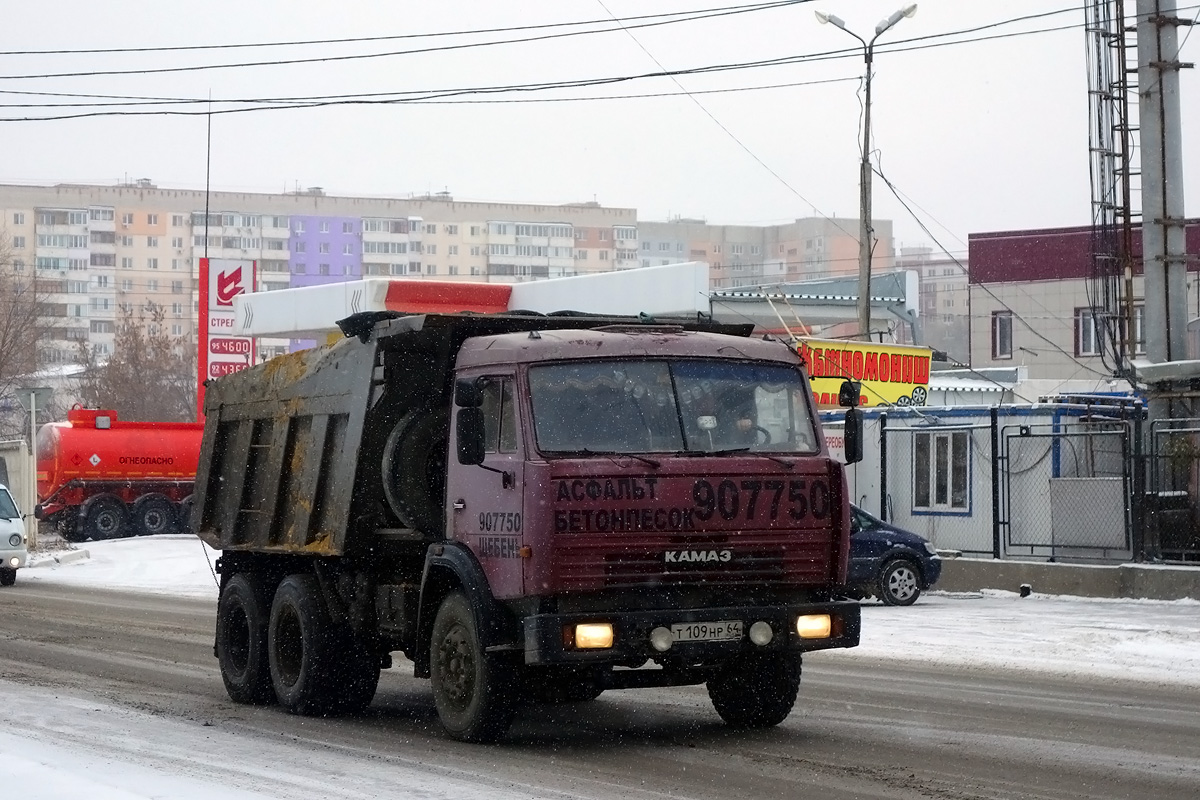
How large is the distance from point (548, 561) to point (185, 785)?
88.2 inches

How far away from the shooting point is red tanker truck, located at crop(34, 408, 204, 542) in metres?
45.8

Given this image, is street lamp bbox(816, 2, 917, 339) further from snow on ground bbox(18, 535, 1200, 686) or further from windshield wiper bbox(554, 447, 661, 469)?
windshield wiper bbox(554, 447, 661, 469)

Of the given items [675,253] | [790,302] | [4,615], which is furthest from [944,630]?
[675,253]

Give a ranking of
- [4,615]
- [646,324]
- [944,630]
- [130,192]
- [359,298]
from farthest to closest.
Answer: [130,192]
[359,298]
[4,615]
[944,630]
[646,324]

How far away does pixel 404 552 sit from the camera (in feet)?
35.9

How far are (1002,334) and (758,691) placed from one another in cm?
4699

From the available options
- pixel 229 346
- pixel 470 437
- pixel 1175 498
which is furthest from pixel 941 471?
pixel 470 437

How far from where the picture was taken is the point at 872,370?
29625 mm

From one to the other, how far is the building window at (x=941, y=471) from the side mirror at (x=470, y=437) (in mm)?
17848

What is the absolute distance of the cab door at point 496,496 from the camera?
370 inches

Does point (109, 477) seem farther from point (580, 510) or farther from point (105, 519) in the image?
point (580, 510)

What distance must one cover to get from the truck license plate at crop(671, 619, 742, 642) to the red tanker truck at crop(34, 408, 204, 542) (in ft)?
126

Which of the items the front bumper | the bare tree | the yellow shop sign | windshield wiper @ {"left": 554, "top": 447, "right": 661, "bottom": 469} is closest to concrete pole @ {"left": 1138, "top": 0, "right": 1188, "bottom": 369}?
the yellow shop sign

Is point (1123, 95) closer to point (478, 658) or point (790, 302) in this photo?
point (790, 302)
